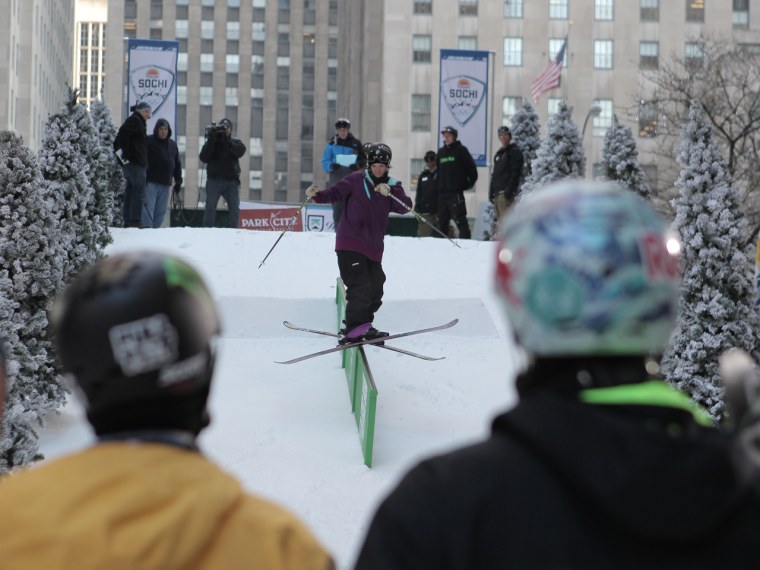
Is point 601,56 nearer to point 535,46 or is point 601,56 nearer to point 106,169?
point 535,46

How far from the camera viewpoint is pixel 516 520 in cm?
153

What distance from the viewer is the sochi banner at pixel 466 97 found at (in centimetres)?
2564

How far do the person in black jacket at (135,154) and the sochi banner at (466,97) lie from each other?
923cm

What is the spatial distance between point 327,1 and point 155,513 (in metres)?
111

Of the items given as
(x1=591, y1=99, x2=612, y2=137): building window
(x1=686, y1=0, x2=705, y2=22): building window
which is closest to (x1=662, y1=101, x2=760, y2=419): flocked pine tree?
(x1=591, y1=99, x2=612, y2=137): building window

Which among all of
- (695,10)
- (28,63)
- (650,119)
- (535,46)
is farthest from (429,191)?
(28,63)

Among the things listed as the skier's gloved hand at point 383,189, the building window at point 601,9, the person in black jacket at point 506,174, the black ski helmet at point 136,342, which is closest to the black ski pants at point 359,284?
the skier's gloved hand at point 383,189

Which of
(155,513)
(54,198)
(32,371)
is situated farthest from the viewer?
(54,198)

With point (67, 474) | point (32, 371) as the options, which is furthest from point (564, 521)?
point (32, 371)

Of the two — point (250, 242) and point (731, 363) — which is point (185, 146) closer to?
point (250, 242)

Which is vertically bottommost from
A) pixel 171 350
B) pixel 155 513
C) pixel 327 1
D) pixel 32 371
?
pixel 32 371

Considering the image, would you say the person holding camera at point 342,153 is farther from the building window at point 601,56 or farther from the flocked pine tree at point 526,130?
the building window at point 601,56

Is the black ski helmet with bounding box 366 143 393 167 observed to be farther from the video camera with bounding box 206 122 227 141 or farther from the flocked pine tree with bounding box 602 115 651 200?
the flocked pine tree with bounding box 602 115 651 200

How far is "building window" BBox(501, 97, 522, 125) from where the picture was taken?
63.3 m
